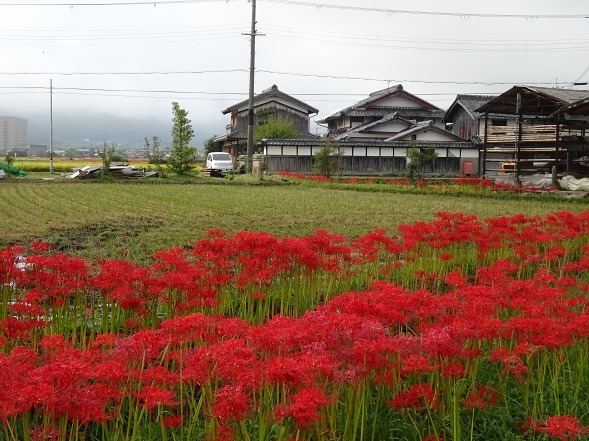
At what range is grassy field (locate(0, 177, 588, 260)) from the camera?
9.92m

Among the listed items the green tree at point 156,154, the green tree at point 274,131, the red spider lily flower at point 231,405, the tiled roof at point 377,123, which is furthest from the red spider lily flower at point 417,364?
the tiled roof at point 377,123

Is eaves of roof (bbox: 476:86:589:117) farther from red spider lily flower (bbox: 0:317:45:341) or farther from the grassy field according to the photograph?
red spider lily flower (bbox: 0:317:45:341)

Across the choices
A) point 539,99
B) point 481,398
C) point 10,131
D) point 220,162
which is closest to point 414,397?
point 481,398

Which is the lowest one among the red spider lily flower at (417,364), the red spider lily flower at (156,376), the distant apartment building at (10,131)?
the red spider lily flower at (156,376)

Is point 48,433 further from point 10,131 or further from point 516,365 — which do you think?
point 10,131

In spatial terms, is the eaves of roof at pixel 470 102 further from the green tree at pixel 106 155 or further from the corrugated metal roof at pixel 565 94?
the green tree at pixel 106 155

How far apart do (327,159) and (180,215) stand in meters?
20.2

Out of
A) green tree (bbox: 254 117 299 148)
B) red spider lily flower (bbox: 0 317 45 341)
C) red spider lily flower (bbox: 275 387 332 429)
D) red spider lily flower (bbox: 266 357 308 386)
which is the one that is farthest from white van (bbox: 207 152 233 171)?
red spider lily flower (bbox: 275 387 332 429)

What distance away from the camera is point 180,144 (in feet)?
109

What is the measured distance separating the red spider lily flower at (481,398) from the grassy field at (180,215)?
220 inches

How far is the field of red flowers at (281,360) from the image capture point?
7.56ft

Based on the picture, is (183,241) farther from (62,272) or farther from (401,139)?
(401,139)

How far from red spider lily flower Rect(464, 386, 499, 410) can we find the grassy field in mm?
5586

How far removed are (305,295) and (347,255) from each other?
542mm
